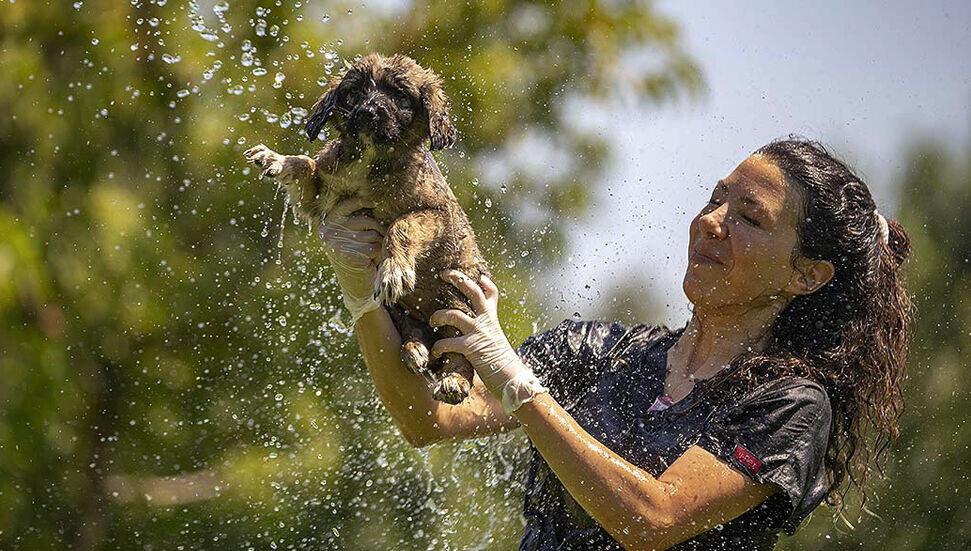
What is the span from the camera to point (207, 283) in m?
6.13

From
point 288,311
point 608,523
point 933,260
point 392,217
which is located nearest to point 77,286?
point 288,311

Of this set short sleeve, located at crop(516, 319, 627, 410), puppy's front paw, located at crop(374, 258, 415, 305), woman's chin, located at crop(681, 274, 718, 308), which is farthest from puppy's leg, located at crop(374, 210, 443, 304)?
woman's chin, located at crop(681, 274, 718, 308)

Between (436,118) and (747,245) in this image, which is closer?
(436,118)

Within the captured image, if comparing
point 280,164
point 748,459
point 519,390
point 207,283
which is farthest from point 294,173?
point 207,283

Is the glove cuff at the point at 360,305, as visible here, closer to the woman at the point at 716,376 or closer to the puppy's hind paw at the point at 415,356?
the woman at the point at 716,376

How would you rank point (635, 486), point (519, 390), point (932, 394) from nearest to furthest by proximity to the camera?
point (635, 486) → point (519, 390) → point (932, 394)

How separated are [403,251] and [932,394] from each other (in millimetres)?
6303

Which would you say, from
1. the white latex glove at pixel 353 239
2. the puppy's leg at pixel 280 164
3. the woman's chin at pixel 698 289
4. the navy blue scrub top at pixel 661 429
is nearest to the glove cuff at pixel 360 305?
the white latex glove at pixel 353 239

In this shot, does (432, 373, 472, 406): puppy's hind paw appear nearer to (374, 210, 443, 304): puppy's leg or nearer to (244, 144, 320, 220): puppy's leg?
(374, 210, 443, 304): puppy's leg

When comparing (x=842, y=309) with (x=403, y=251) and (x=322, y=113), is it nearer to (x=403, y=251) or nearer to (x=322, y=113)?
(x=403, y=251)

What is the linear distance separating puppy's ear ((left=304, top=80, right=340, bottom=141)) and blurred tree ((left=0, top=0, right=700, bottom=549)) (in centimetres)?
273

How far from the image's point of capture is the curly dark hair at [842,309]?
3348mm

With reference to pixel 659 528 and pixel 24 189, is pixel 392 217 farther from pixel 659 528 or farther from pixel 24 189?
pixel 24 189

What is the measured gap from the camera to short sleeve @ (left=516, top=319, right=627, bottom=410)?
136 inches
